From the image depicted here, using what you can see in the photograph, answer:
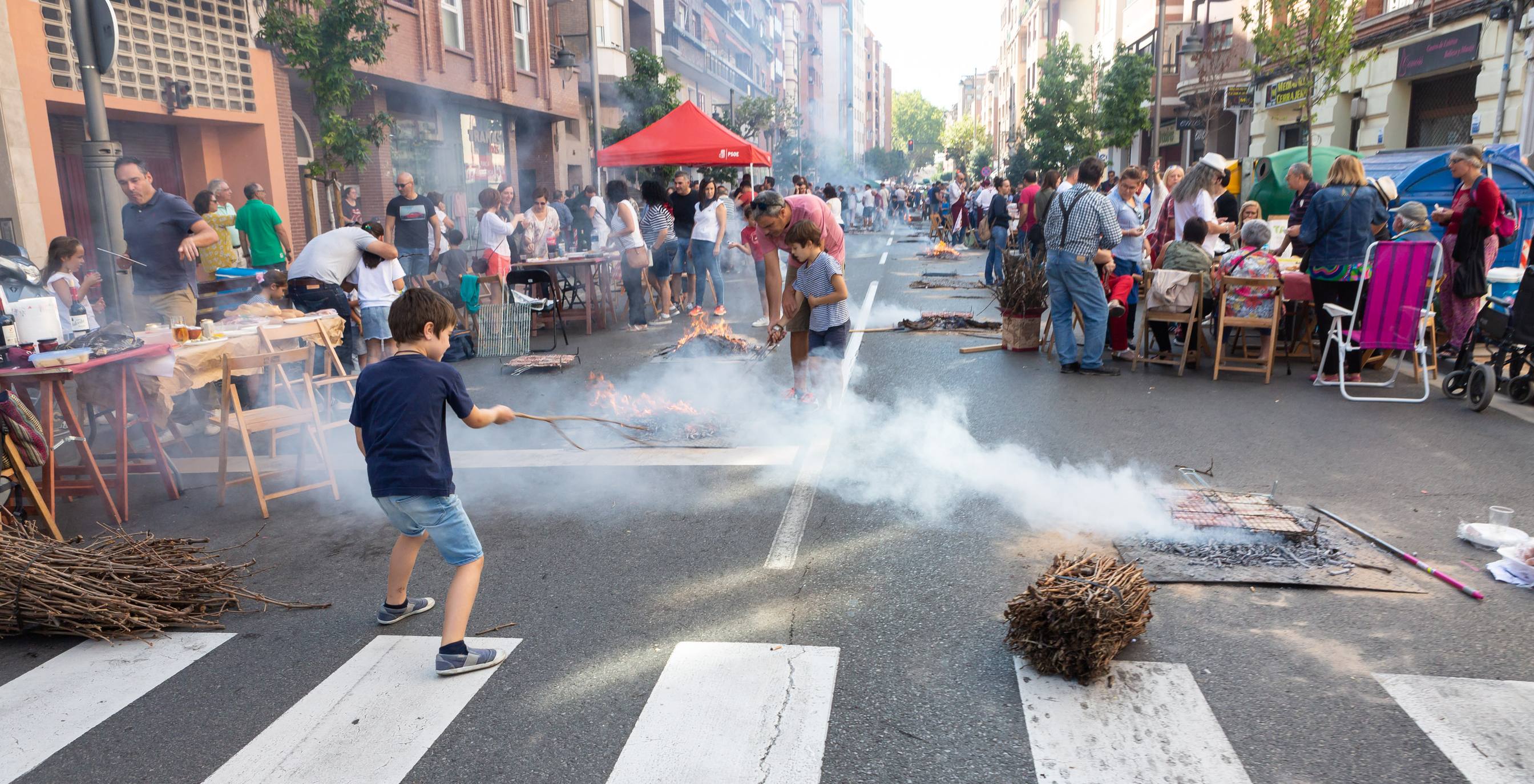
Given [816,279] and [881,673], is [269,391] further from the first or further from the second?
[881,673]

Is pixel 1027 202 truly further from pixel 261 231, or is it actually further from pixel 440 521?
pixel 440 521

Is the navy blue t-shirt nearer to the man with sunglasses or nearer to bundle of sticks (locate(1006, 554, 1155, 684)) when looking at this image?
bundle of sticks (locate(1006, 554, 1155, 684))

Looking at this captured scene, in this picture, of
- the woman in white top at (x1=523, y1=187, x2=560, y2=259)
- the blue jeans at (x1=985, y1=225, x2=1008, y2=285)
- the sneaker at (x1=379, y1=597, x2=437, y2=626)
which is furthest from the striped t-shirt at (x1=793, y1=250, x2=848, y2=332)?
the blue jeans at (x1=985, y1=225, x2=1008, y2=285)

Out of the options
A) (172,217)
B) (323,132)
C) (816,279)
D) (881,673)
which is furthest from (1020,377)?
(323,132)

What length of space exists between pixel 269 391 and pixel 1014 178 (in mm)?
33958

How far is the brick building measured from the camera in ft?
56.4

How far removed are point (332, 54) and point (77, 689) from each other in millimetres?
11041

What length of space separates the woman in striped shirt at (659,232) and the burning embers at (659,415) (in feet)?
16.3

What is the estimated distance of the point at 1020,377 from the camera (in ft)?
30.0

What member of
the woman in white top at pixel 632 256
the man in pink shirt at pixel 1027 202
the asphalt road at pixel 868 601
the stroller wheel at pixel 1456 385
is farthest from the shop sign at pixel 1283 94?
the asphalt road at pixel 868 601

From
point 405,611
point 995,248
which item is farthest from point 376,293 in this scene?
point 995,248

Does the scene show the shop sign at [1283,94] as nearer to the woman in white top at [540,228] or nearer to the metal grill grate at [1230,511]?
the woman in white top at [540,228]

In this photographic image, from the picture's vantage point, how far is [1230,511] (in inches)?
197

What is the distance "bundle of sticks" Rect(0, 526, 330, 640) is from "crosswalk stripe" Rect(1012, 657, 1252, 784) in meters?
3.11
